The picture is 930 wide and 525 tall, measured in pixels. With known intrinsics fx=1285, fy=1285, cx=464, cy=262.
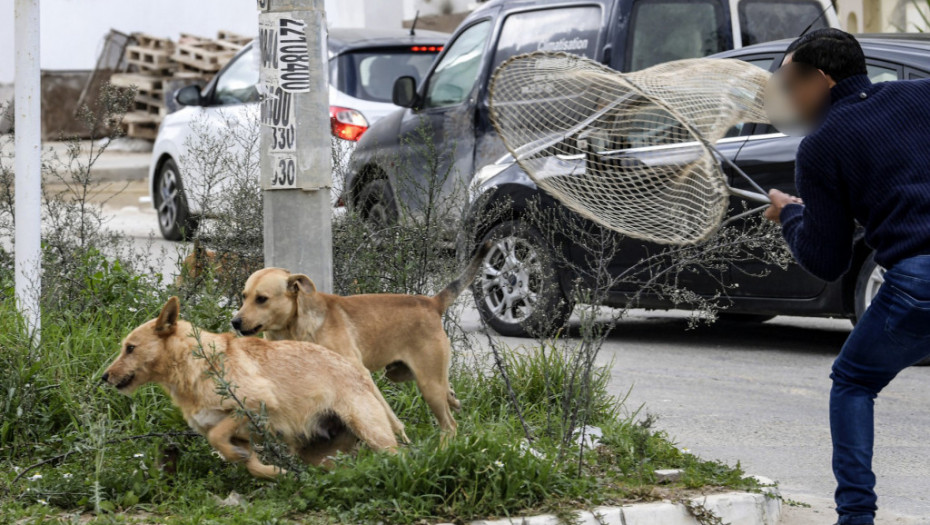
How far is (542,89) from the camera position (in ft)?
21.1

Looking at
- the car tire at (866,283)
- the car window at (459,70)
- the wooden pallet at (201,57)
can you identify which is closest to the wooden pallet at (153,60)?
the wooden pallet at (201,57)

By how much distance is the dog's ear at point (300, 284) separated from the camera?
5188 mm

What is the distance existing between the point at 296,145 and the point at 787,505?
2540 millimetres

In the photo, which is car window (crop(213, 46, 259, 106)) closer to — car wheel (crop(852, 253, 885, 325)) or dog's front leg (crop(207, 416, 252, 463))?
car wheel (crop(852, 253, 885, 325))

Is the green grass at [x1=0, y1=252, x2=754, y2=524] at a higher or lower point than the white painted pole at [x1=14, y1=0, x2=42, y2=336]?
lower

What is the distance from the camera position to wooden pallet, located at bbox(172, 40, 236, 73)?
79.9ft

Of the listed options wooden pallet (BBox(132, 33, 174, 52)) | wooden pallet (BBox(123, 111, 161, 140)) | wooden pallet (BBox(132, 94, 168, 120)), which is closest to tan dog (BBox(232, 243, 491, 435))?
wooden pallet (BBox(132, 94, 168, 120))

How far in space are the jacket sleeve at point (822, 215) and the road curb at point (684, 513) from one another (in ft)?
3.20

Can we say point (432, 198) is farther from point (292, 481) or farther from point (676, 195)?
point (292, 481)

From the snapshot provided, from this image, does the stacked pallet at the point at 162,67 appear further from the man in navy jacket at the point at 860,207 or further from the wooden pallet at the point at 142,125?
the man in navy jacket at the point at 860,207

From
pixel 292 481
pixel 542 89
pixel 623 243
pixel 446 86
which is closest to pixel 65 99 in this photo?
pixel 446 86

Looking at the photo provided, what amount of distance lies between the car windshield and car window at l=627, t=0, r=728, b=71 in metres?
3.06

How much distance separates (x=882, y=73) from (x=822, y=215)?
12.5 feet

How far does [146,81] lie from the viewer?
2444 cm
